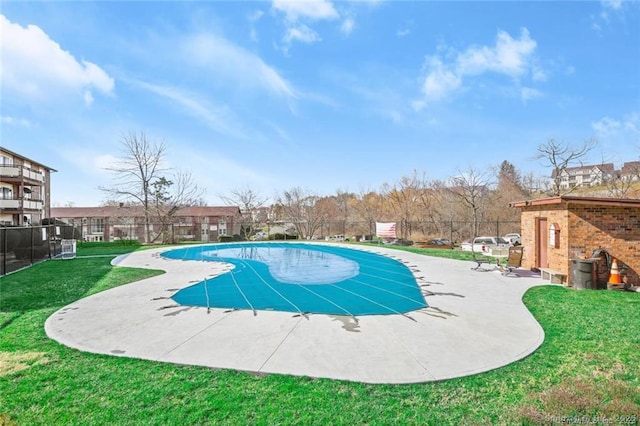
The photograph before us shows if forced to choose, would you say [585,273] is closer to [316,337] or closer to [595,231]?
[595,231]

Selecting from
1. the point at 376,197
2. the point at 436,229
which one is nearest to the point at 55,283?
the point at 436,229

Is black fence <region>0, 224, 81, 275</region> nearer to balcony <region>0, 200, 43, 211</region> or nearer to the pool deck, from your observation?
the pool deck

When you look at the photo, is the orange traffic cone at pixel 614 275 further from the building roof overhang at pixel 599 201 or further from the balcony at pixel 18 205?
the balcony at pixel 18 205

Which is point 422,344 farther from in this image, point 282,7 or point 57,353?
point 282,7

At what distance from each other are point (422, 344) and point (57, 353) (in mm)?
4350

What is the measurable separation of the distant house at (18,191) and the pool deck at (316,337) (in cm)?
2781

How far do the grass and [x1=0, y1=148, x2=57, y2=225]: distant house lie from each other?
29528mm

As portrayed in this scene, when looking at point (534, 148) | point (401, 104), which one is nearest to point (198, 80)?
point (401, 104)

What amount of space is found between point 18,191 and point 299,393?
3857 cm

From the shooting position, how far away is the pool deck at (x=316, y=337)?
3.33m

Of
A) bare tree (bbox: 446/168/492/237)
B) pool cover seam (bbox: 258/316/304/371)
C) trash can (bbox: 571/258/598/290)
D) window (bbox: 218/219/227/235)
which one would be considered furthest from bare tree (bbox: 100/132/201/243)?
trash can (bbox: 571/258/598/290)

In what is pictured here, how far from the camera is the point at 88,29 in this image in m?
8.80

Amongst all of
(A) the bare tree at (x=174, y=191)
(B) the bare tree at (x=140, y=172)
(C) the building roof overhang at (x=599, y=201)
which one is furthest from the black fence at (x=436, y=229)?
(C) the building roof overhang at (x=599, y=201)

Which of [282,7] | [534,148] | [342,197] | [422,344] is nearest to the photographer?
[422,344]
